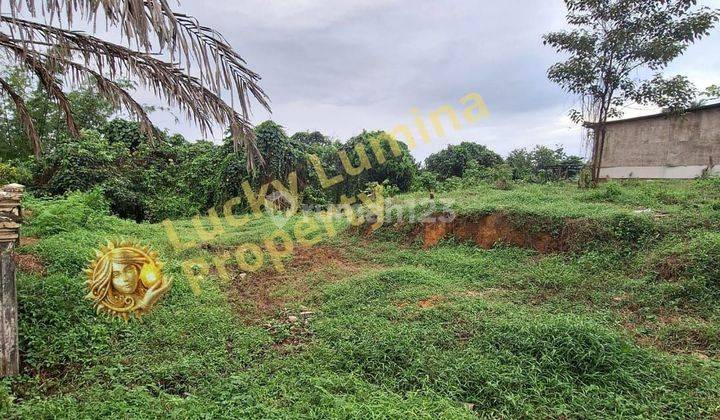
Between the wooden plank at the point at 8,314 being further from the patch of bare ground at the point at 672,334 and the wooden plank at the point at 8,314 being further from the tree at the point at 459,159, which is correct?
the tree at the point at 459,159

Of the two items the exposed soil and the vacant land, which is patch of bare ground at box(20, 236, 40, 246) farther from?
the exposed soil

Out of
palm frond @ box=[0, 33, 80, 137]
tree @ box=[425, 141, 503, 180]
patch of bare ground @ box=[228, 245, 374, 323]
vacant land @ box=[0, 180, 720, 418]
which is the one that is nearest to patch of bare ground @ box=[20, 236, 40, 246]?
vacant land @ box=[0, 180, 720, 418]

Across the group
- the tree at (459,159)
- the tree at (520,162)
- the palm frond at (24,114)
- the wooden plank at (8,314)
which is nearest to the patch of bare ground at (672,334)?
the wooden plank at (8,314)

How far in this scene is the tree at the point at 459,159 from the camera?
1834 centimetres

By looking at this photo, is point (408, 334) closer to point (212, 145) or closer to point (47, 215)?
point (47, 215)

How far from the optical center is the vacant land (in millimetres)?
3129

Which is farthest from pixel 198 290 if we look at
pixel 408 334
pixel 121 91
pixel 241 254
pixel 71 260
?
pixel 408 334

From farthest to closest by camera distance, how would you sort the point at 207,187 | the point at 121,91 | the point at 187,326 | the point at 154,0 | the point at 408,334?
the point at 207,187 → the point at 121,91 → the point at 187,326 → the point at 408,334 → the point at 154,0

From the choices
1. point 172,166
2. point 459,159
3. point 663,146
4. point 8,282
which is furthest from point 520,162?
point 8,282

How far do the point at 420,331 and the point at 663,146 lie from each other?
42.6 ft

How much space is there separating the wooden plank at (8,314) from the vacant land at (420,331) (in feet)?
0.55

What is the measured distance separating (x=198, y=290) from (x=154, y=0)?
3855mm

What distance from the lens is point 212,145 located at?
642 inches

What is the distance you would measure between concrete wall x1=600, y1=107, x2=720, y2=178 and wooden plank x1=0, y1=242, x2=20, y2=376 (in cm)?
1482
